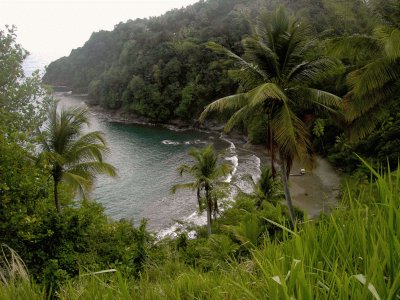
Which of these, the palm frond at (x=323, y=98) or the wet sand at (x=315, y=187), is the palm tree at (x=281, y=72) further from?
the wet sand at (x=315, y=187)

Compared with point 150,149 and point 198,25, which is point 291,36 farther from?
point 198,25

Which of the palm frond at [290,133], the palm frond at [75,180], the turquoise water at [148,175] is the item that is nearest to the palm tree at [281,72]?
the palm frond at [290,133]

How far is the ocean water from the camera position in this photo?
2614 cm

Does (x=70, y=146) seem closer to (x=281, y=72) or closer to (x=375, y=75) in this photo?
(x=281, y=72)

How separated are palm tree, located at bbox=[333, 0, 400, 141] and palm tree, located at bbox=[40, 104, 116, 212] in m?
7.89

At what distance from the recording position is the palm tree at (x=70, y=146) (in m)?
11.4

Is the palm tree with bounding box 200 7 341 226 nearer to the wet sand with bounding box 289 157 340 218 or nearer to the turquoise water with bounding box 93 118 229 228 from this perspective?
the wet sand with bounding box 289 157 340 218

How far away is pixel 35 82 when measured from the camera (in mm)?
10305

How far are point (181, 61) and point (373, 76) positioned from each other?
4939cm

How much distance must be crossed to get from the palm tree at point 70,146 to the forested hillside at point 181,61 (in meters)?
37.3

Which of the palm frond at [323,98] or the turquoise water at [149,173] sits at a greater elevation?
the palm frond at [323,98]

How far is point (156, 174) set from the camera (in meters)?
33.8

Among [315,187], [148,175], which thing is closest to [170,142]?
[148,175]

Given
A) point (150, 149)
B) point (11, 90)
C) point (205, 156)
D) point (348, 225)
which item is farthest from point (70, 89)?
point (348, 225)
